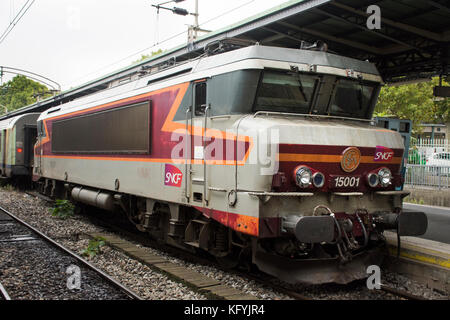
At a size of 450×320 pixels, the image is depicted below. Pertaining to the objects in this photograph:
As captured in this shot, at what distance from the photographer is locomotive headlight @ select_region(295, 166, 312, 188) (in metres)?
5.71

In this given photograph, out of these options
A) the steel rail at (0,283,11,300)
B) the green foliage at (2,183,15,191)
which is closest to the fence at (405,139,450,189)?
the steel rail at (0,283,11,300)

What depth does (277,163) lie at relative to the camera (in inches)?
221

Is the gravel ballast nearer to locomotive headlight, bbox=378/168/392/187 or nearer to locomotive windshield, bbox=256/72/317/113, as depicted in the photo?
locomotive headlight, bbox=378/168/392/187

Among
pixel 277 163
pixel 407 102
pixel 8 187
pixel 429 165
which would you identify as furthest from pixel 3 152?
pixel 407 102

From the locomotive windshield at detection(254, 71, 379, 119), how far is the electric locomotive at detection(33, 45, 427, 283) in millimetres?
15

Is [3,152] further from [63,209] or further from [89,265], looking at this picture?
[89,265]

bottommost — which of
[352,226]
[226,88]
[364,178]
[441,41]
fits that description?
[352,226]

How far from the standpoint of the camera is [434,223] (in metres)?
10.7

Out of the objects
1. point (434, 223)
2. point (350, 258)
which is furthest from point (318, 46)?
point (434, 223)

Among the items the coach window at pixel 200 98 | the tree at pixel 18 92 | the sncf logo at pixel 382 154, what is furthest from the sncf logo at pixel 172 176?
the tree at pixel 18 92

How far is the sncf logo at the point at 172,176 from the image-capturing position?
23.6 ft

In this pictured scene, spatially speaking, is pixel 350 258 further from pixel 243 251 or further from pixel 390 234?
pixel 390 234
